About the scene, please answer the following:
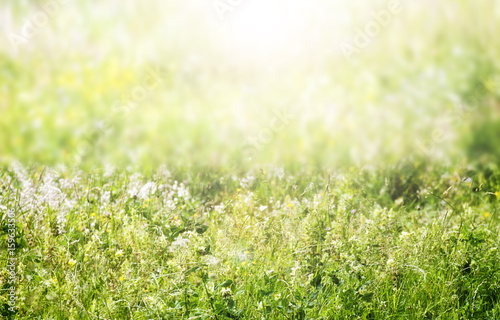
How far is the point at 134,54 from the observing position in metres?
4.98

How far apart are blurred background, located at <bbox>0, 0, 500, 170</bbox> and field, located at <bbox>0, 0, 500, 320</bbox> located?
0.05ft

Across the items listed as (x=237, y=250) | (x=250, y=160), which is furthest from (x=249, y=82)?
(x=237, y=250)

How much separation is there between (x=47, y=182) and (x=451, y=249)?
8.85ft

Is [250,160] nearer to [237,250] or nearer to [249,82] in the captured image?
[237,250]

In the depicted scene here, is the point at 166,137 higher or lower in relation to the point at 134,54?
lower

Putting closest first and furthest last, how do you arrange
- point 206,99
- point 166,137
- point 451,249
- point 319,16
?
1. point 451,249
2. point 166,137
3. point 206,99
4. point 319,16

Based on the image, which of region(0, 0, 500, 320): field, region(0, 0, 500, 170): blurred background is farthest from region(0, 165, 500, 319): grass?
region(0, 0, 500, 170): blurred background

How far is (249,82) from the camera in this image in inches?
193

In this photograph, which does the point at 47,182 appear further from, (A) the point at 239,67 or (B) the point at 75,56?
(A) the point at 239,67

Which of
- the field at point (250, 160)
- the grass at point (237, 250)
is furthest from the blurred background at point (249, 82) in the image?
the grass at point (237, 250)

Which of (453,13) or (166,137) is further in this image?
(453,13)

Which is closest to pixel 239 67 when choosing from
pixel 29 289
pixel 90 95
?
pixel 90 95

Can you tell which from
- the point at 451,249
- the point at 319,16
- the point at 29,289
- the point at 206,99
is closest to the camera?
the point at 29,289

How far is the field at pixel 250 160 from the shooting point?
333 centimetres
